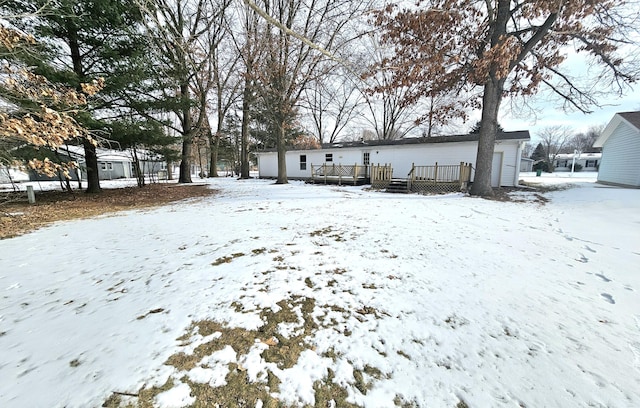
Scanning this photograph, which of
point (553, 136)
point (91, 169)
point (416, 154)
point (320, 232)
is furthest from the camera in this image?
point (553, 136)

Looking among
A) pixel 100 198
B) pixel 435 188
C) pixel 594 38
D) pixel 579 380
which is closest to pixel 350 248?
pixel 579 380

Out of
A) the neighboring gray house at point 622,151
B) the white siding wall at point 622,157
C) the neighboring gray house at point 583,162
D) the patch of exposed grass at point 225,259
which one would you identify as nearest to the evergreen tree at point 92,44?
the patch of exposed grass at point 225,259

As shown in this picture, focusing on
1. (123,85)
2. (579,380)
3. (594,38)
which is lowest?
(579,380)

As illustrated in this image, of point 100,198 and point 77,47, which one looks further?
point 100,198

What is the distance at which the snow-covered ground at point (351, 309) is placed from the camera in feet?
5.87

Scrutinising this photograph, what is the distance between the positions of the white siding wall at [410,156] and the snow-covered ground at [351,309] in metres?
9.37

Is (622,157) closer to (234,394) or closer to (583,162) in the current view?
(234,394)

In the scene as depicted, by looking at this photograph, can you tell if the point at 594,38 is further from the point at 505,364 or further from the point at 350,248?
the point at 505,364

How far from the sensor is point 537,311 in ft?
8.70

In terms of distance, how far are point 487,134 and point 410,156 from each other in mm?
5953

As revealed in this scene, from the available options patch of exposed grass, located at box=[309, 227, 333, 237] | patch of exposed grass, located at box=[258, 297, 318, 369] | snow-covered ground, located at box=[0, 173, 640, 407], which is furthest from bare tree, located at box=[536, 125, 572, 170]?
patch of exposed grass, located at box=[258, 297, 318, 369]

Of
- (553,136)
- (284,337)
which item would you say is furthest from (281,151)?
(553,136)

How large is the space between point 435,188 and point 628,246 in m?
8.08

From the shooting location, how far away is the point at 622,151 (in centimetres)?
1505
